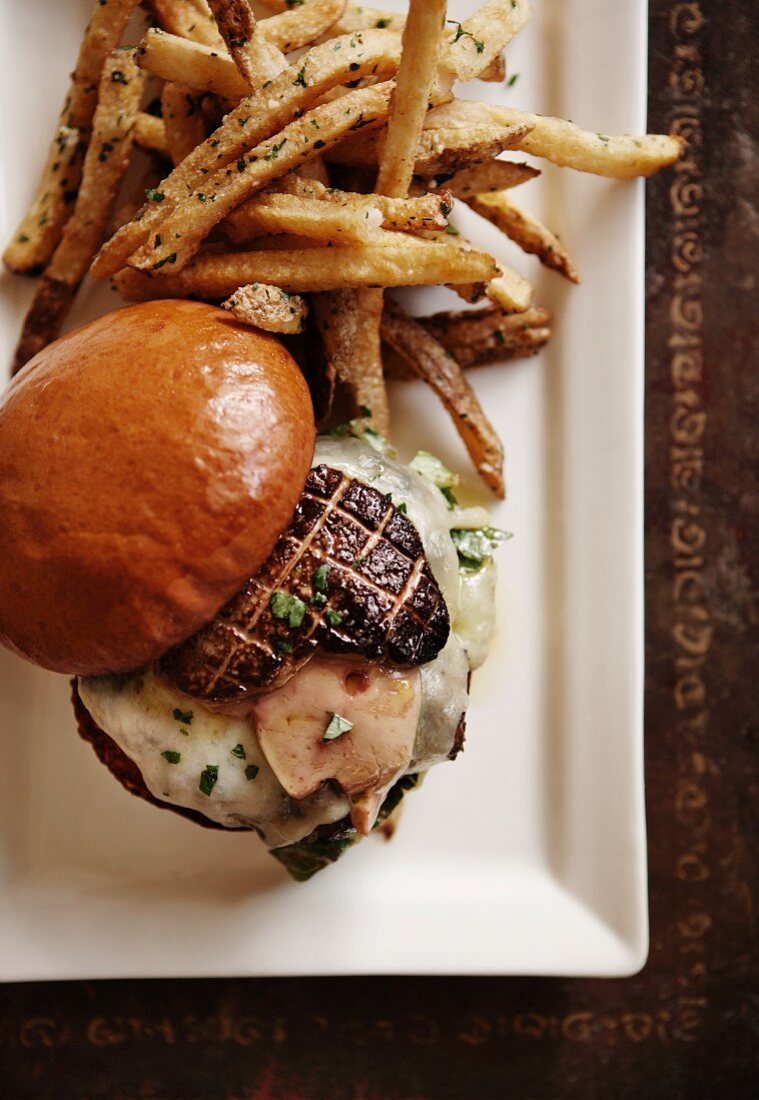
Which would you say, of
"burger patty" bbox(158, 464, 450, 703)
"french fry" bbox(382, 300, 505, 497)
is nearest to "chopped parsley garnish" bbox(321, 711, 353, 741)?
"burger patty" bbox(158, 464, 450, 703)

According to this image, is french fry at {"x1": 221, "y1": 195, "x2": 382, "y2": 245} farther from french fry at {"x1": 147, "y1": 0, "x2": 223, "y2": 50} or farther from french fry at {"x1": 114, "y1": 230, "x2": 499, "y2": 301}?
french fry at {"x1": 147, "y1": 0, "x2": 223, "y2": 50}

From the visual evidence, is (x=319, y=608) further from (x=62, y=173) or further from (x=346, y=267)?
(x=62, y=173)

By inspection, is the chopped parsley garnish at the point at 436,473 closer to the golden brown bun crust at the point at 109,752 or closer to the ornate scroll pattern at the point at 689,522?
the ornate scroll pattern at the point at 689,522

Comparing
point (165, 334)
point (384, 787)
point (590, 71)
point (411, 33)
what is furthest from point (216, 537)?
point (590, 71)

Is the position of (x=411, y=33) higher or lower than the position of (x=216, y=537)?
higher

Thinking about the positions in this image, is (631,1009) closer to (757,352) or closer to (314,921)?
(314,921)

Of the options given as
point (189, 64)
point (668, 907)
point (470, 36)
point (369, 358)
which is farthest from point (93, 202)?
point (668, 907)
